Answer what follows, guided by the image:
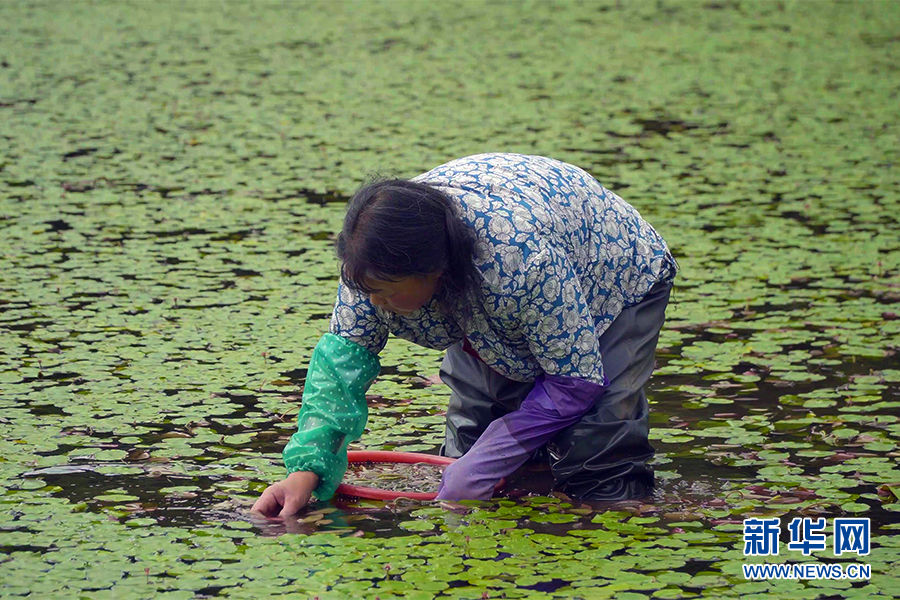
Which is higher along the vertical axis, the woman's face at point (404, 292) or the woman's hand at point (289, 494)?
the woman's face at point (404, 292)

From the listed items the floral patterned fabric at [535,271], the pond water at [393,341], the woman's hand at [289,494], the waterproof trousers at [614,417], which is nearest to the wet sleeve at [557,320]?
the floral patterned fabric at [535,271]

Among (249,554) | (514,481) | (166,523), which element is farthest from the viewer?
(514,481)

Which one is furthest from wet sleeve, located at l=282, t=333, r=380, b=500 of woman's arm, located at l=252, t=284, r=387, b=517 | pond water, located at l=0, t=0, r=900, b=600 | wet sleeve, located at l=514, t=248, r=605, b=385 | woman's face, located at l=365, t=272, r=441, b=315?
wet sleeve, located at l=514, t=248, r=605, b=385

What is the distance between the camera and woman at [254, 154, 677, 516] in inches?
102

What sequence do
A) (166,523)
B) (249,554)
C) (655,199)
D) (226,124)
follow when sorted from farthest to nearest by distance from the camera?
1. (226,124)
2. (655,199)
3. (166,523)
4. (249,554)

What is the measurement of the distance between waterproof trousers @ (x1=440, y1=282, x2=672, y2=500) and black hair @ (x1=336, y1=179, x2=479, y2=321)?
1.72 feet

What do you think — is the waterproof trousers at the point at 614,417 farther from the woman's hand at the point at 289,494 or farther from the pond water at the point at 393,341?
the woman's hand at the point at 289,494

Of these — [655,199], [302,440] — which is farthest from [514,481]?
[655,199]

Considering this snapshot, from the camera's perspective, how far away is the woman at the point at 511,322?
2592 mm

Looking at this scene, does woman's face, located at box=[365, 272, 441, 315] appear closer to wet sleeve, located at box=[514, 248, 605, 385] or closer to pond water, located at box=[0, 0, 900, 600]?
wet sleeve, located at box=[514, 248, 605, 385]

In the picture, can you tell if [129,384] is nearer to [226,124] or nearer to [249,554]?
[249,554]

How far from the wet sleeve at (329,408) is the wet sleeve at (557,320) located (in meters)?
0.38

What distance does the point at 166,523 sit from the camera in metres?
2.88

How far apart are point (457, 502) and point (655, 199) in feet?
9.95
